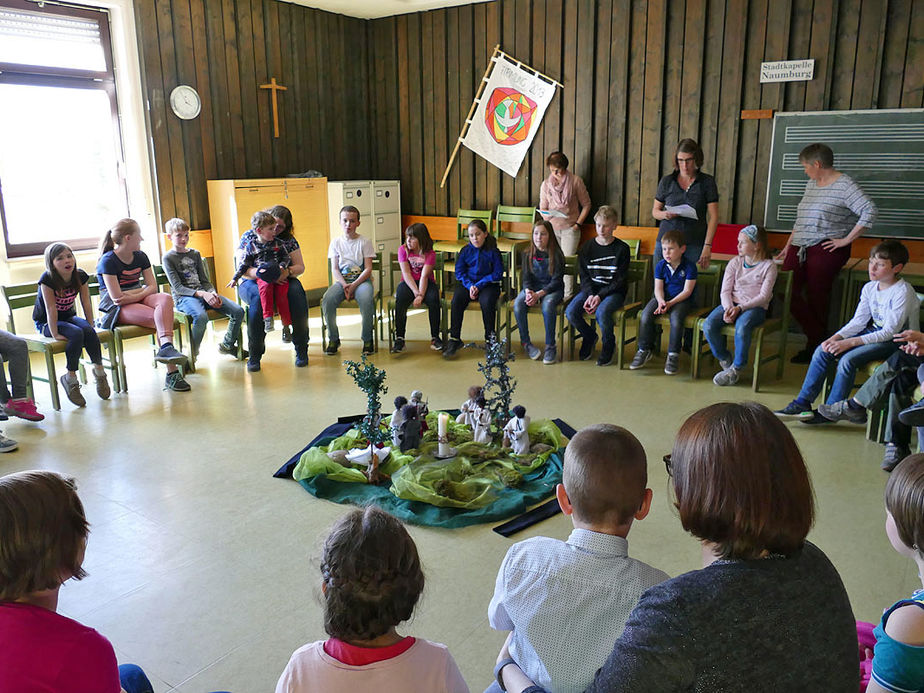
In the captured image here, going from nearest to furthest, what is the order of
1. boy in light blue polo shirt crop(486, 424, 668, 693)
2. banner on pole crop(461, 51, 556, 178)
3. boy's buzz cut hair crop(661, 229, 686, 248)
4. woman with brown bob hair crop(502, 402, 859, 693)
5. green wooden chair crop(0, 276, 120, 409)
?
1. woman with brown bob hair crop(502, 402, 859, 693)
2. boy in light blue polo shirt crop(486, 424, 668, 693)
3. green wooden chair crop(0, 276, 120, 409)
4. boy's buzz cut hair crop(661, 229, 686, 248)
5. banner on pole crop(461, 51, 556, 178)

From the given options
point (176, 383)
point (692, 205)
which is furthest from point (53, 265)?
point (692, 205)

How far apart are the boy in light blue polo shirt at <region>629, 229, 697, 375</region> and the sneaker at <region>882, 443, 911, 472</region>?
1797mm

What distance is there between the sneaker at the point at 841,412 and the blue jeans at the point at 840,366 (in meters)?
0.05

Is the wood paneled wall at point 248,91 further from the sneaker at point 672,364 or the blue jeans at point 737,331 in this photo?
the blue jeans at point 737,331

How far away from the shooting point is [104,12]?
6.54 metres

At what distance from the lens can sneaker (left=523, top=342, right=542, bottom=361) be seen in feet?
19.8

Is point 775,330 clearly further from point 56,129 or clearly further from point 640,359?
point 56,129

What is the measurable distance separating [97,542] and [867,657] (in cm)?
286

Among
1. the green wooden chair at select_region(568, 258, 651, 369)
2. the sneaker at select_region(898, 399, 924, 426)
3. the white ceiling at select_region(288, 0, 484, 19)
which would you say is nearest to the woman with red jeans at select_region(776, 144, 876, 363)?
the green wooden chair at select_region(568, 258, 651, 369)

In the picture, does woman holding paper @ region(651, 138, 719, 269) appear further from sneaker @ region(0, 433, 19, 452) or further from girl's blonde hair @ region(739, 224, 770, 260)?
sneaker @ region(0, 433, 19, 452)

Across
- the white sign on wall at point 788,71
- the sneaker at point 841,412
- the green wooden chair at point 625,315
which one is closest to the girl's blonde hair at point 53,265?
the green wooden chair at point 625,315

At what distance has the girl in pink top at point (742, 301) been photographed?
A: 5176 millimetres

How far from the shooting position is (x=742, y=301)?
5.25 metres

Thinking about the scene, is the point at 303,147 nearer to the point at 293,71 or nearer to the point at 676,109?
the point at 293,71
